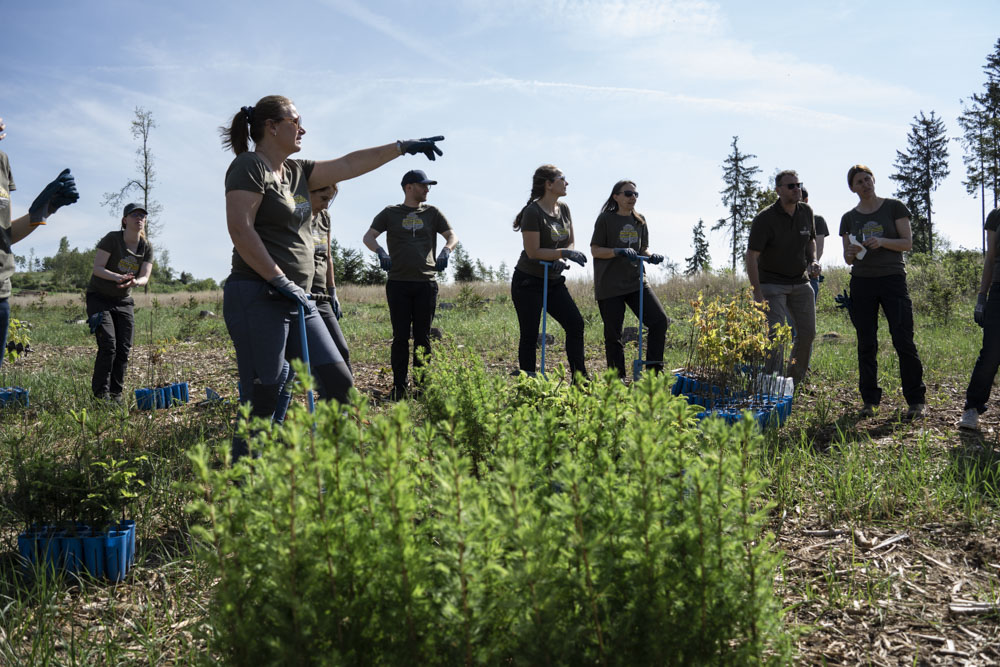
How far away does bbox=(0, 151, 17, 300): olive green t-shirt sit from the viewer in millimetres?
3518

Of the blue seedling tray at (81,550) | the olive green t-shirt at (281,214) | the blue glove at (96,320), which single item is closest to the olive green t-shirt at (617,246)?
the olive green t-shirt at (281,214)

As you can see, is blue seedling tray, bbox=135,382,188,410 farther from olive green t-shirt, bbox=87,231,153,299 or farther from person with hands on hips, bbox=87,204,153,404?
olive green t-shirt, bbox=87,231,153,299

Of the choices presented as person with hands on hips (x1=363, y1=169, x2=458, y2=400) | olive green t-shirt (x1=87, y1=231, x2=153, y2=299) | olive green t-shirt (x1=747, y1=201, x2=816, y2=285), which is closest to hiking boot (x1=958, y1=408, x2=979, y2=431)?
olive green t-shirt (x1=747, y1=201, x2=816, y2=285)

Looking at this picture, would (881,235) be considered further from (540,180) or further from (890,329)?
(540,180)

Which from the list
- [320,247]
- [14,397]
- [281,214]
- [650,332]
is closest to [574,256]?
[650,332]

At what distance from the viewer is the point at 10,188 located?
12.1ft

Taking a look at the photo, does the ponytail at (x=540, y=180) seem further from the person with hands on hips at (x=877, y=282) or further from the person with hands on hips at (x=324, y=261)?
the person with hands on hips at (x=877, y=282)

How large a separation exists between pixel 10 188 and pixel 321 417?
3.63m

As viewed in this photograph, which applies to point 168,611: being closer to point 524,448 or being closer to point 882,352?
point 524,448

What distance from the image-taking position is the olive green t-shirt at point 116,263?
17.4 ft

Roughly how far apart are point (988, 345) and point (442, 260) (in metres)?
4.15

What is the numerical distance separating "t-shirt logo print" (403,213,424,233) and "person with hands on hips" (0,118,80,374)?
8.10 ft

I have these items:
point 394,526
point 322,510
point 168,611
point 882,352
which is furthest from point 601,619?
point 882,352

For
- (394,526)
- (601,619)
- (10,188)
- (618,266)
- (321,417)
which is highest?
(10,188)
